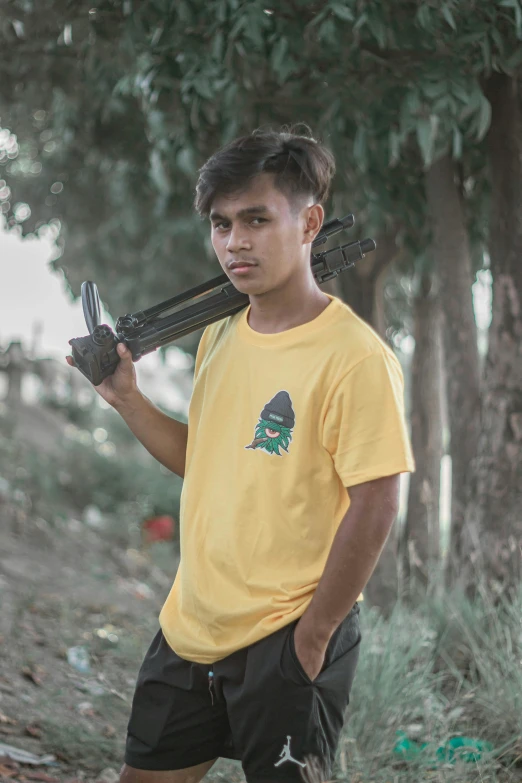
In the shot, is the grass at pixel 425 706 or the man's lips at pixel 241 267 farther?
the grass at pixel 425 706

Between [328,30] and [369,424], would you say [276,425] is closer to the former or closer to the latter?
[369,424]

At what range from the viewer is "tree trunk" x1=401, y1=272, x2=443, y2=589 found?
6.56 metres

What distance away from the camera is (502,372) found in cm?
500

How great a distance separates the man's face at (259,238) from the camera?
7.52 ft

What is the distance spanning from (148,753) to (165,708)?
0.12 metres

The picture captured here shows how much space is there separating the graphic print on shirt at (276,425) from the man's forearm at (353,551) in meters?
0.20

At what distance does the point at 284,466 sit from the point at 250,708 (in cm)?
56

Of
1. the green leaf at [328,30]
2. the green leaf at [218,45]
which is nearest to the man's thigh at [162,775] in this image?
the green leaf at [328,30]

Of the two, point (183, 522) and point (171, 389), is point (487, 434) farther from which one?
point (171, 389)

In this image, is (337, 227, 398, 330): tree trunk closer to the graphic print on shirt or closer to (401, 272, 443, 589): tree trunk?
(401, 272, 443, 589): tree trunk

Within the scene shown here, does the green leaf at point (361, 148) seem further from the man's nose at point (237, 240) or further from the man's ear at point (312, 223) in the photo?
the man's nose at point (237, 240)

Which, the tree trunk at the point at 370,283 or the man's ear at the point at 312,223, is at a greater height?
the tree trunk at the point at 370,283

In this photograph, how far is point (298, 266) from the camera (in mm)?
2350

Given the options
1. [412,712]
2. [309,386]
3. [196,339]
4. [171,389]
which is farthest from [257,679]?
[171,389]
